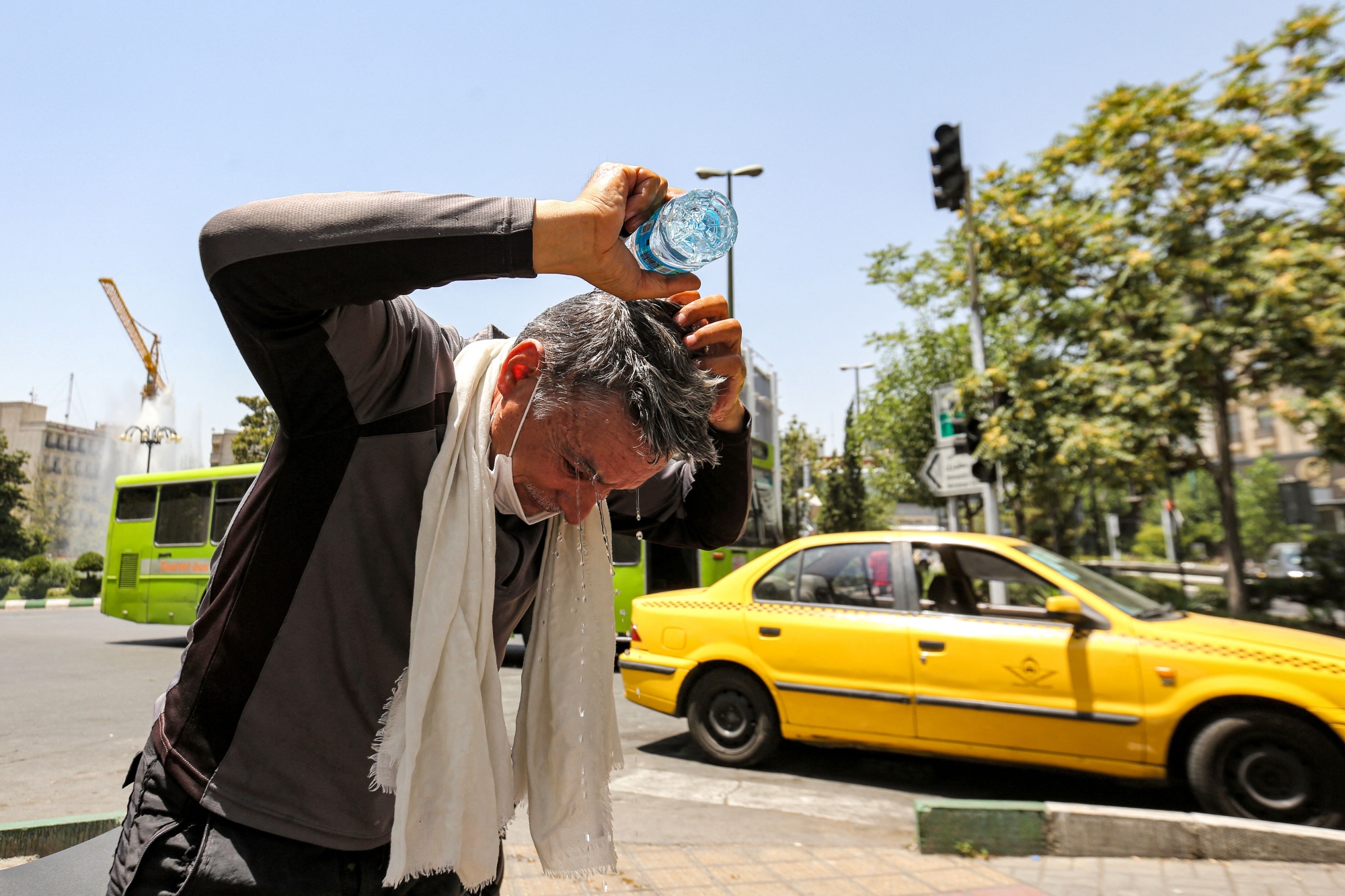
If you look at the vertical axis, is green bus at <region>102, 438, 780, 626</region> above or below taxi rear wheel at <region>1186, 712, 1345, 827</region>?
above

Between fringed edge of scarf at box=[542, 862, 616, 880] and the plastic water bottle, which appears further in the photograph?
fringed edge of scarf at box=[542, 862, 616, 880]

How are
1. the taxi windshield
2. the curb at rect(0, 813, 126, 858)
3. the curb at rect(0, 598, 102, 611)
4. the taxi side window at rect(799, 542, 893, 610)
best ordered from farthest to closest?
the curb at rect(0, 598, 102, 611)
the taxi side window at rect(799, 542, 893, 610)
the taxi windshield
the curb at rect(0, 813, 126, 858)

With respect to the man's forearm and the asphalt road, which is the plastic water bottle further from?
the asphalt road

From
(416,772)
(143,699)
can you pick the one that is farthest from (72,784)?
(416,772)

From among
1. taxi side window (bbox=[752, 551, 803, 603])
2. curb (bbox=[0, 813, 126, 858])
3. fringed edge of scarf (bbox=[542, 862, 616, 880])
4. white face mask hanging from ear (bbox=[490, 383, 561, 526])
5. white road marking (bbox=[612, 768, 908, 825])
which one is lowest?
white road marking (bbox=[612, 768, 908, 825])

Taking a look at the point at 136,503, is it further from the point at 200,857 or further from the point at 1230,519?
the point at 1230,519

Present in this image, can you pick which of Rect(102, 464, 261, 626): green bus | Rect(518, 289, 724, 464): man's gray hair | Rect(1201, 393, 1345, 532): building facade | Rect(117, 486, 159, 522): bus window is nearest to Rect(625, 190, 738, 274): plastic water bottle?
Rect(518, 289, 724, 464): man's gray hair

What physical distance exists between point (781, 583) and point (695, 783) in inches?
60.4

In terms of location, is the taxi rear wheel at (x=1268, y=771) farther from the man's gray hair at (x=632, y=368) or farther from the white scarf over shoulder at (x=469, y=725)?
the man's gray hair at (x=632, y=368)

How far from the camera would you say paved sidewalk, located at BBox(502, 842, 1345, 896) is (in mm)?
3799

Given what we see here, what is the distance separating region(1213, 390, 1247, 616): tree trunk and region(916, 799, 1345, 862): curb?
948cm

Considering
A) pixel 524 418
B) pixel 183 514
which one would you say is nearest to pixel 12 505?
pixel 183 514

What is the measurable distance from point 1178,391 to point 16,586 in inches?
1302

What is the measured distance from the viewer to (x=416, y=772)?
141 centimetres
